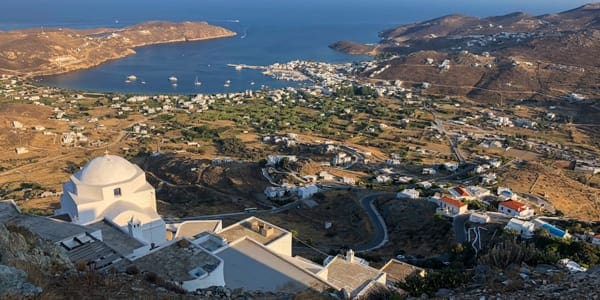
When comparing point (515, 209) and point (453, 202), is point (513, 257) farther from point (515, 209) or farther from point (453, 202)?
point (515, 209)

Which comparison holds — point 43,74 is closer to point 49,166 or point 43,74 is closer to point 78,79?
point 78,79

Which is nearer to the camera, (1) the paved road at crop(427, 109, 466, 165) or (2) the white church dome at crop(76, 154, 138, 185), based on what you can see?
(2) the white church dome at crop(76, 154, 138, 185)

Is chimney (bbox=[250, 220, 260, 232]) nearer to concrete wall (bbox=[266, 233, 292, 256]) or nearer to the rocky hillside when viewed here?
concrete wall (bbox=[266, 233, 292, 256])

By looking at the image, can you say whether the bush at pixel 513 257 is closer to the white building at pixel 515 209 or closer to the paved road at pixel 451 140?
the white building at pixel 515 209

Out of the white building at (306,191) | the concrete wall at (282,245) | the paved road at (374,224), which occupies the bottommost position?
the white building at (306,191)

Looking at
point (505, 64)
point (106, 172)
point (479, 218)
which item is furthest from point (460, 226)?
point (505, 64)

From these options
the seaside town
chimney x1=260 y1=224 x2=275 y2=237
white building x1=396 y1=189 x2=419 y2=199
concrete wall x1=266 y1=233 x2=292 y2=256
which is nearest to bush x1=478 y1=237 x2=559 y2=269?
the seaside town

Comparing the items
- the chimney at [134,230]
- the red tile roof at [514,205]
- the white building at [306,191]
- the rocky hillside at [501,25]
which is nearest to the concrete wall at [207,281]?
the chimney at [134,230]
